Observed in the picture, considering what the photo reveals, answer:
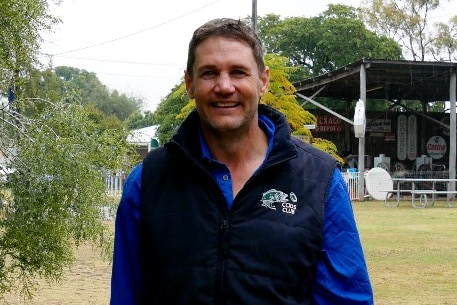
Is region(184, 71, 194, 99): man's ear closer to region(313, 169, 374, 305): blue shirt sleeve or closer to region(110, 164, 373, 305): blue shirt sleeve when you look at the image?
region(110, 164, 373, 305): blue shirt sleeve

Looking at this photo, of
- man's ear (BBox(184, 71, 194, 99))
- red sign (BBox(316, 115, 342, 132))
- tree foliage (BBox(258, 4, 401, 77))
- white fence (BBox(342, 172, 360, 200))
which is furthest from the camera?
tree foliage (BBox(258, 4, 401, 77))

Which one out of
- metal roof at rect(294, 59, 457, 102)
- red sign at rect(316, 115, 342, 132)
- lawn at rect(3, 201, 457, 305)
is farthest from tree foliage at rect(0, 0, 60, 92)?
red sign at rect(316, 115, 342, 132)

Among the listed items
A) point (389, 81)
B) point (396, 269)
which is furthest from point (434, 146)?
point (396, 269)

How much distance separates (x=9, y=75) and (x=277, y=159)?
5.62 m

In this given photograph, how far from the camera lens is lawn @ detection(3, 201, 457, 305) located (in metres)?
9.52

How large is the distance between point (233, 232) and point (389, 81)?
29516mm

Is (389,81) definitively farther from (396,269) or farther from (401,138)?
(396,269)

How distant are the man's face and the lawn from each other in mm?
7059

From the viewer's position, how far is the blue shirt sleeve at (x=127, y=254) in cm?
235

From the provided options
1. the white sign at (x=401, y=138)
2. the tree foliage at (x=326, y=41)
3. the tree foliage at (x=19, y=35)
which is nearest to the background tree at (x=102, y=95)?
the tree foliage at (x=326, y=41)

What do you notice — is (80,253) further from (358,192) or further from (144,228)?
(358,192)

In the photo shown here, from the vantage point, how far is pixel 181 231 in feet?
7.37

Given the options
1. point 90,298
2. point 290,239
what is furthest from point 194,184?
point 90,298

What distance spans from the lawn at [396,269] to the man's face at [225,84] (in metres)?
7.06
